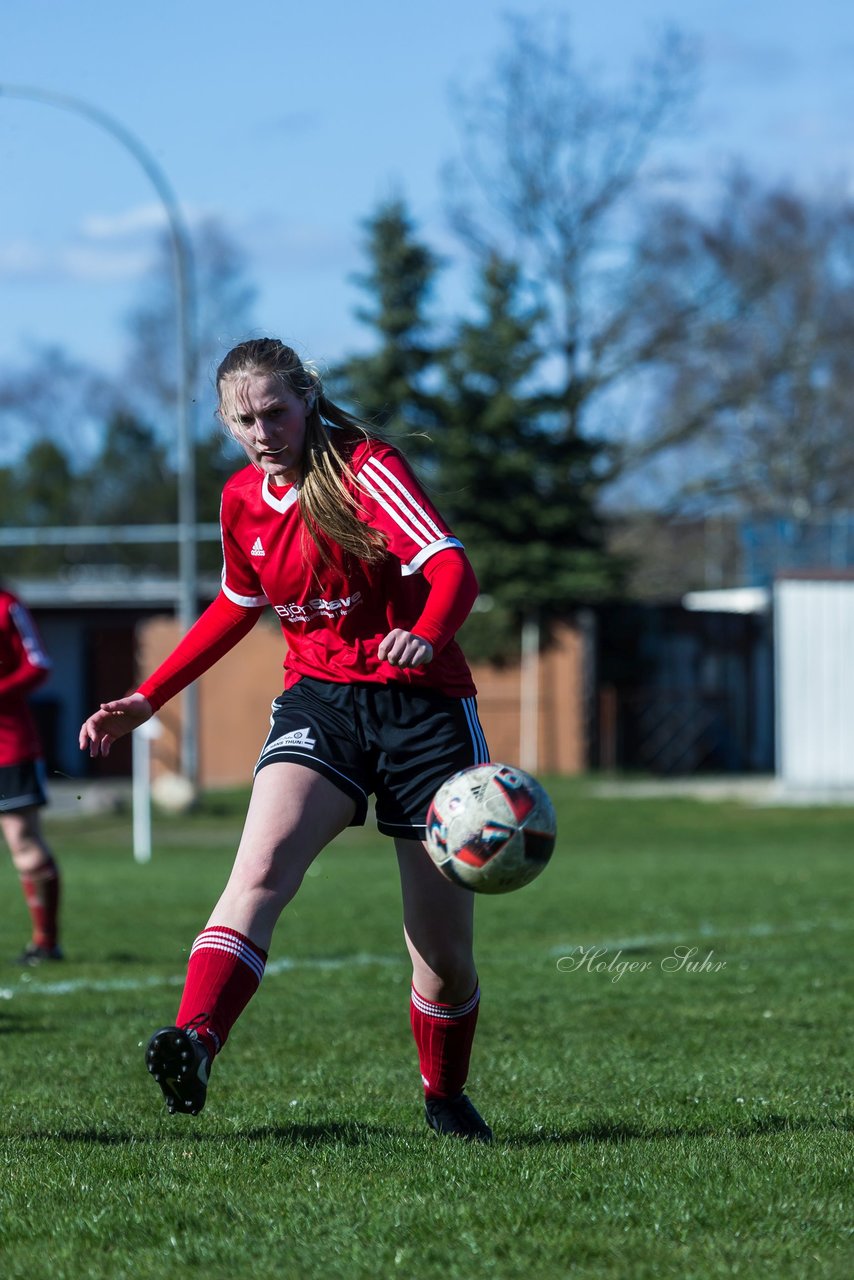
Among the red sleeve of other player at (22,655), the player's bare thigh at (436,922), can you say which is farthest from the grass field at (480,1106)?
the red sleeve of other player at (22,655)

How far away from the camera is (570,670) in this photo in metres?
32.7

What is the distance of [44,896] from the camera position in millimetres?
9289

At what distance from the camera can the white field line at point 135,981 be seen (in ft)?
27.1

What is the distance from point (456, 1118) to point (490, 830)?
115 centimetres

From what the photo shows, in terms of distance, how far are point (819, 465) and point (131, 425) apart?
76.7 feet

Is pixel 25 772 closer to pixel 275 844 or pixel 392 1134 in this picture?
pixel 392 1134

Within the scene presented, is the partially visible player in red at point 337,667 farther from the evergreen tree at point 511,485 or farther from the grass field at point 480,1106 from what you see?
the evergreen tree at point 511,485

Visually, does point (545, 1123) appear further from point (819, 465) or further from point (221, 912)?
point (819, 465)

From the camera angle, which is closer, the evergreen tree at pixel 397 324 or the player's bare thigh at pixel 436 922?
the player's bare thigh at pixel 436 922

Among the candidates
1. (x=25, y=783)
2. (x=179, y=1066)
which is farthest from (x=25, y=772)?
(x=179, y=1066)

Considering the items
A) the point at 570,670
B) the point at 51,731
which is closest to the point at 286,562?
the point at 570,670

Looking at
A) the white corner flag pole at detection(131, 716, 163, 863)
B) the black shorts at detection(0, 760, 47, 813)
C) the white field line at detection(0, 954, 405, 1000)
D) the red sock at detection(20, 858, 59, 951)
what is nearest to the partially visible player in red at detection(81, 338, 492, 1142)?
the white field line at detection(0, 954, 405, 1000)

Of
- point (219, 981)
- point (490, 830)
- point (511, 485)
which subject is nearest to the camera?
point (490, 830)

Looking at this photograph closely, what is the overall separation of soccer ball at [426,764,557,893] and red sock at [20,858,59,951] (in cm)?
541
